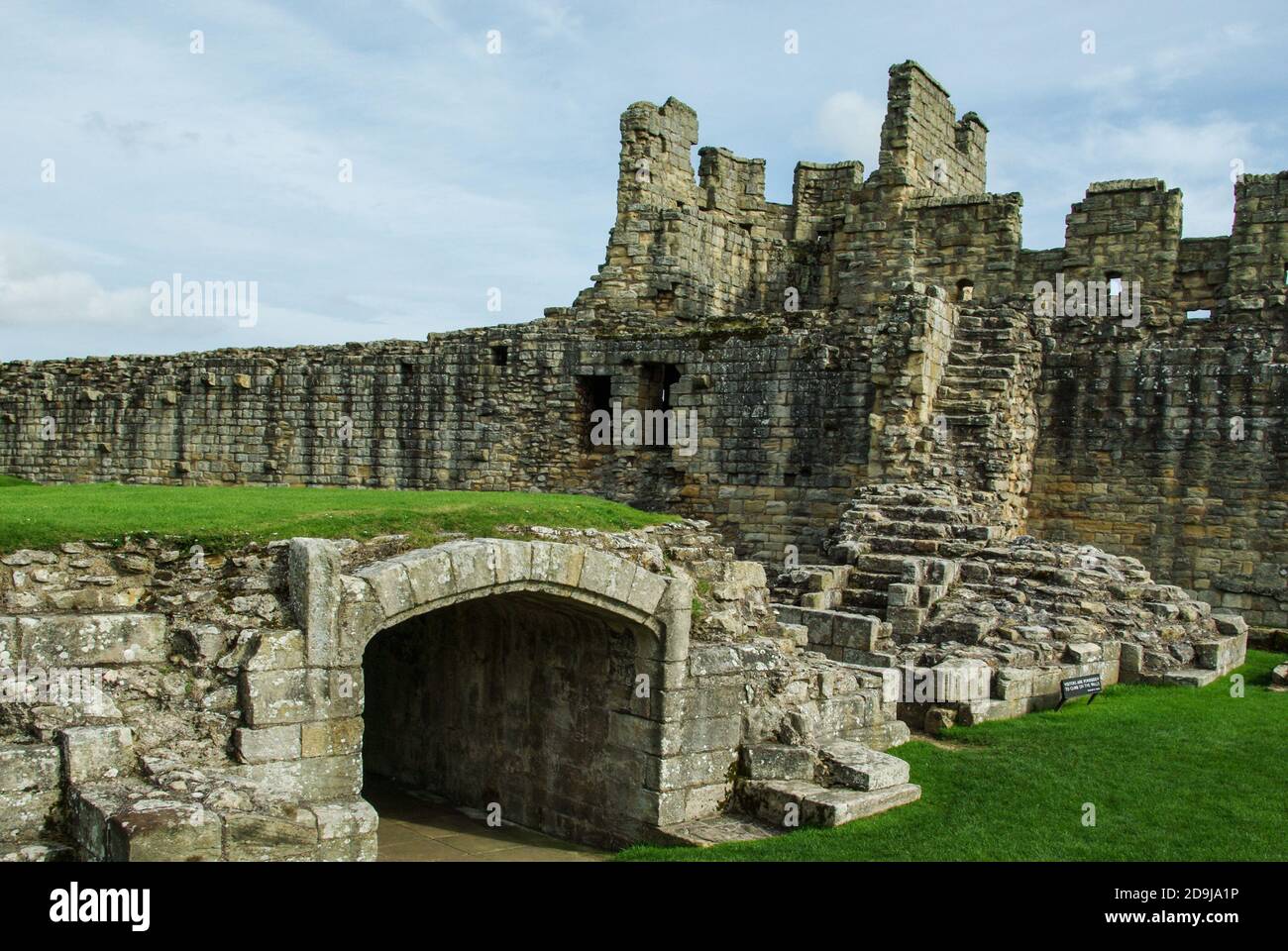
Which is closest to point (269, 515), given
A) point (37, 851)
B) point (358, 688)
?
point (358, 688)

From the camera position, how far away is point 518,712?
11.9 metres

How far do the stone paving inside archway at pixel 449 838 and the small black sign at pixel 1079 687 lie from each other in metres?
5.15

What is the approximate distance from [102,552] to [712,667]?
15.5ft

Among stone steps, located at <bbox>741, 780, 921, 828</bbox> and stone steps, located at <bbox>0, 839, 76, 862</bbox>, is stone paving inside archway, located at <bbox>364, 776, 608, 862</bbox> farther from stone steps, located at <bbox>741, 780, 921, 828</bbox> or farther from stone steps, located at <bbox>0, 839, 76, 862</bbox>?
stone steps, located at <bbox>0, 839, 76, 862</bbox>

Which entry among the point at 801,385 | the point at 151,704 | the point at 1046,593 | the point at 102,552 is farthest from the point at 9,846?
the point at 801,385

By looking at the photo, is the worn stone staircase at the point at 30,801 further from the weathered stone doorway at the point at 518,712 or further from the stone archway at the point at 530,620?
the weathered stone doorway at the point at 518,712

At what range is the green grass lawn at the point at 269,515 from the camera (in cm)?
888

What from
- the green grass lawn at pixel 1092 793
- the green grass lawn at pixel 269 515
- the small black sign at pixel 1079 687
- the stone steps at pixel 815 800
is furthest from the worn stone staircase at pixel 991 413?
the stone steps at pixel 815 800

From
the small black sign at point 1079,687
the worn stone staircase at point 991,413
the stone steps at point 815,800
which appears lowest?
the stone steps at point 815,800

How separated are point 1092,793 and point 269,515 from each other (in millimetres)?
6818

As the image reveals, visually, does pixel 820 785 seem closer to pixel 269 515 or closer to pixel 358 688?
pixel 358 688

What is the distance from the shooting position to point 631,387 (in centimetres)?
2272

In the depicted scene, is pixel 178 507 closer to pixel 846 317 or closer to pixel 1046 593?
pixel 1046 593

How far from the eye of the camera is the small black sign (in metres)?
13.0
